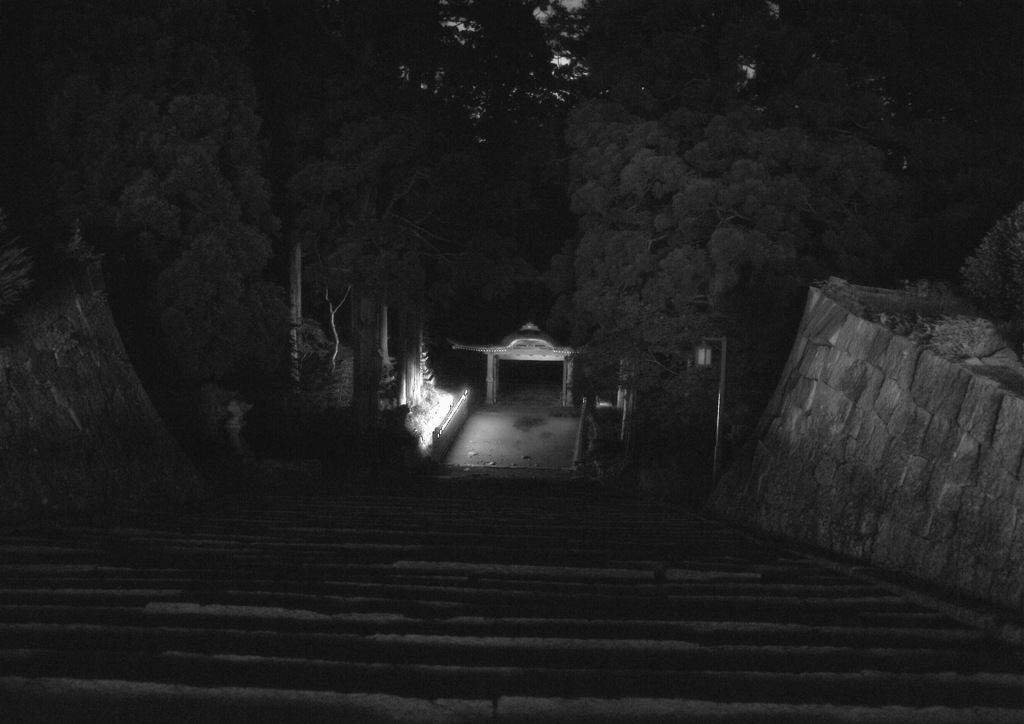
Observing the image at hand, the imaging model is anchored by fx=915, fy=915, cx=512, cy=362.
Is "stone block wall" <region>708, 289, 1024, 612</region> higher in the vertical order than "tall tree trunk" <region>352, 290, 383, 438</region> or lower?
higher

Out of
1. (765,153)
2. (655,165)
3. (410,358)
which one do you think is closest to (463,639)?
(765,153)

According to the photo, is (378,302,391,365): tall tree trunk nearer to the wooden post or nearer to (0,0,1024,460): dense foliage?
(0,0,1024,460): dense foliage

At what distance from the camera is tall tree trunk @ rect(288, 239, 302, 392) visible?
20.8 m

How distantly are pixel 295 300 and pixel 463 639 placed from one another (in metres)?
20.0

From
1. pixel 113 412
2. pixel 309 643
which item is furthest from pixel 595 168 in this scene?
pixel 309 643

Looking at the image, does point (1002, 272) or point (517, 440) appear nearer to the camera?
point (1002, 272)

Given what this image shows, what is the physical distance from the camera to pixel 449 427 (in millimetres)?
27328

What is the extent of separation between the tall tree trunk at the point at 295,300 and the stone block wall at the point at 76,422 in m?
11.2

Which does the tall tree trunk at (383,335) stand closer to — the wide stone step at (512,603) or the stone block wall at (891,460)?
the stone block wall at (891,460)

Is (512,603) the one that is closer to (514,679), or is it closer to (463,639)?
(463,639)

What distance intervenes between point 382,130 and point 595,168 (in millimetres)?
5552

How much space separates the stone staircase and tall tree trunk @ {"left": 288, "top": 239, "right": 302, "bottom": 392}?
15.5 meters

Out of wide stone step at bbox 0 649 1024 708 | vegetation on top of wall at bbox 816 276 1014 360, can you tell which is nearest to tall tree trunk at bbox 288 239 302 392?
vegetation on top of wall at bbox 816 276 1014 360

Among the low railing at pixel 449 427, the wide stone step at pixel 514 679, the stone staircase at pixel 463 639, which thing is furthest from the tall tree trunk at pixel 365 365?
the wide stone step at pixel 514 679
